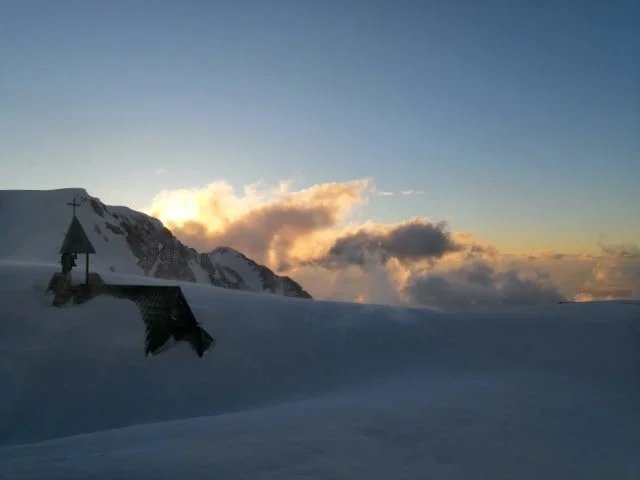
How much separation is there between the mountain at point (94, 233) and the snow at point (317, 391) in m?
62.5

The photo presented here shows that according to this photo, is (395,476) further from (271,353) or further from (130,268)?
(130,268)

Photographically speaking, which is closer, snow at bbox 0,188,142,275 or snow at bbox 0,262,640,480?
snow at bbox 0,262,640,480

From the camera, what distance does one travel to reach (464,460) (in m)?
14.8

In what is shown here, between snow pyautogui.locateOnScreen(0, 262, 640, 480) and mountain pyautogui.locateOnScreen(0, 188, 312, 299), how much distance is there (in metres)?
62.5

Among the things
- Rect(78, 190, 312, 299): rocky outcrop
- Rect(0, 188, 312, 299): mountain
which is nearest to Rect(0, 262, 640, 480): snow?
Rect(0, 188, 312, 299): mountain

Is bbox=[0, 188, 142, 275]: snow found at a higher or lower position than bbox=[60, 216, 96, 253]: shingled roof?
higher

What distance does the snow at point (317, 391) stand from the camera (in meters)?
14.0

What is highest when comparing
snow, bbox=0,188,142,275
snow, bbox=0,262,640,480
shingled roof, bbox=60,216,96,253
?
snow, bbox=0,188,142,275

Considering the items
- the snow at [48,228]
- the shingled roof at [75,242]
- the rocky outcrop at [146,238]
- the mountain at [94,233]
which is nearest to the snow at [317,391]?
the shingled roof at [75,242]

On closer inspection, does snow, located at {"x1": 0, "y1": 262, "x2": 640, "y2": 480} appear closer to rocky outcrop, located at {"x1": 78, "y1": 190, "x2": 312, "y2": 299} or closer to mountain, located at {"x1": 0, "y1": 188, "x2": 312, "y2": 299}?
mountain, located at {"x1": 0, "y1": 188, "x2": 312, "y2": 299}

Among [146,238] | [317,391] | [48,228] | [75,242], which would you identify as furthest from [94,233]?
[317,391]

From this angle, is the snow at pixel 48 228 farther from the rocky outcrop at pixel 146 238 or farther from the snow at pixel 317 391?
the snow at pixel 317 391

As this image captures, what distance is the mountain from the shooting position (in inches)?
3878

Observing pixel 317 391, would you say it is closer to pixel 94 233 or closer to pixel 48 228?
pixel 48 228
